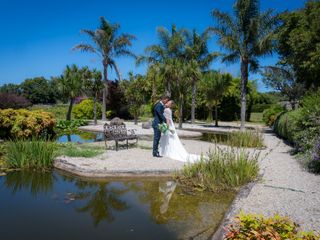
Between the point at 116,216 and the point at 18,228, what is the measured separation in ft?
5.10

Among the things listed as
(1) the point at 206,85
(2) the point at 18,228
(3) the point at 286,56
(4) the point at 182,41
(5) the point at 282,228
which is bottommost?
(2) the point at 18,228

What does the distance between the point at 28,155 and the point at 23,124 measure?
17.1ft

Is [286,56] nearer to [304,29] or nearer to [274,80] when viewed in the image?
[304,29]

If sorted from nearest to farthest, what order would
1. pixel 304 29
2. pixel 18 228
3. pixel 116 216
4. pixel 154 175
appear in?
pixel 18 228 < pixel 116 216 < pixel 154 175 < pixel 304 29

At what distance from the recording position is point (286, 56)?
23.2 m

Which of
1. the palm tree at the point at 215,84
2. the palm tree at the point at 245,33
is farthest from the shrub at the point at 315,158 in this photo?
the palm tree at the point at 215,84

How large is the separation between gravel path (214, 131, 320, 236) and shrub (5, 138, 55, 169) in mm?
5595

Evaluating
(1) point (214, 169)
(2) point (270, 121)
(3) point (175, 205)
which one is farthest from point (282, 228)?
(2) point (270, 121)

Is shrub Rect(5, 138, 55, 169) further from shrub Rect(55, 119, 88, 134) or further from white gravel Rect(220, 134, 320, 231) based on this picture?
shrub Rect(55, 119, 88, 134)

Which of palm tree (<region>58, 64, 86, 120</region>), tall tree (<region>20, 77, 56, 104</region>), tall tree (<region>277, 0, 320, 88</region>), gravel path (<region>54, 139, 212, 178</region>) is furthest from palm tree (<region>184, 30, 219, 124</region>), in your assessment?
tall tree (<region>20, 77, 56, 104</region>)

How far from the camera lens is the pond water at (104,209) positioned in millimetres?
4652

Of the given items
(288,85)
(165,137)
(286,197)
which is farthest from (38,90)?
(286,197)

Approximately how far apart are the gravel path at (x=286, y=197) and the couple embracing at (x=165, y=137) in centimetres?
284

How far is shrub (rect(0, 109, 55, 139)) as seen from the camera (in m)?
13.1
